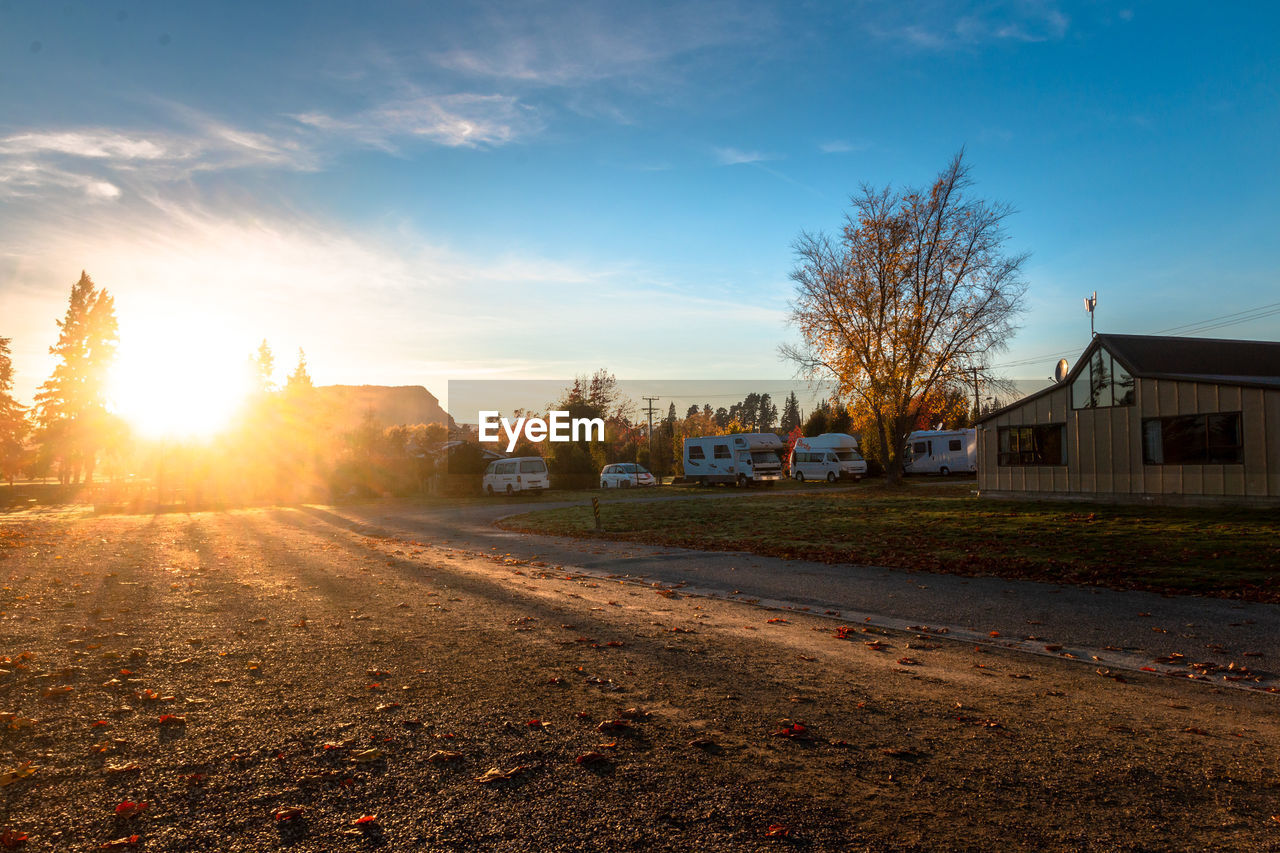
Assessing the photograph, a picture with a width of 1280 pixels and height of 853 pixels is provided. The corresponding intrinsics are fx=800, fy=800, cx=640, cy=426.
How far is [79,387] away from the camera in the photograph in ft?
183

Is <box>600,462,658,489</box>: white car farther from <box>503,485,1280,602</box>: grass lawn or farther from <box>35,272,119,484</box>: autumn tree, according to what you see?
<box>35,272,119,484</box>: autumn tree

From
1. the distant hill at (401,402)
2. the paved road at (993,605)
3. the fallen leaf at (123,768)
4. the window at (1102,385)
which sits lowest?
the paved road at (993,605)

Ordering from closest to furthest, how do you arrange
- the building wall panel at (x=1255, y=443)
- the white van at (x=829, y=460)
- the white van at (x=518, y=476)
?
the building wall panel at (x=1255, y=443), the white van at (x=518, y=476), the white van at (x=829, y=460)

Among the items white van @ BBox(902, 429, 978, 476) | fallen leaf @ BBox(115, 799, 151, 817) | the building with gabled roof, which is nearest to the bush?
white van @ BBox(902, 429, 978, 476)

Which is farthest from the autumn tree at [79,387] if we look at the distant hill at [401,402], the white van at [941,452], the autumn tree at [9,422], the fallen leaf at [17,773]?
the distant hill at [401,402]

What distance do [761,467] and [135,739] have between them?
37633 millimetres

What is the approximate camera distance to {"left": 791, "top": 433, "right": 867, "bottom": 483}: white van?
143ft

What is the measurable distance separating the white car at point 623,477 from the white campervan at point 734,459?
3.69 metres

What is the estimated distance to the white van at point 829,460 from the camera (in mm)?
43625

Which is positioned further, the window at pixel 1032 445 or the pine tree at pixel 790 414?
the pine tree at pixel 790 414

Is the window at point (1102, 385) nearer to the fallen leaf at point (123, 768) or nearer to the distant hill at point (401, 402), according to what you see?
the fallen leaf at point (123, 768)

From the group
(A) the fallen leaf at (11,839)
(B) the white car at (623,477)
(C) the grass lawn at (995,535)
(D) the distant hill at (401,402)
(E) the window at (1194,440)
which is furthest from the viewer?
(D) the distant hill at (401,402)

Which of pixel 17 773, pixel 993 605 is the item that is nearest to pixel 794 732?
pixel 17 773

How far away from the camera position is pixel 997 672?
6.30 metres
